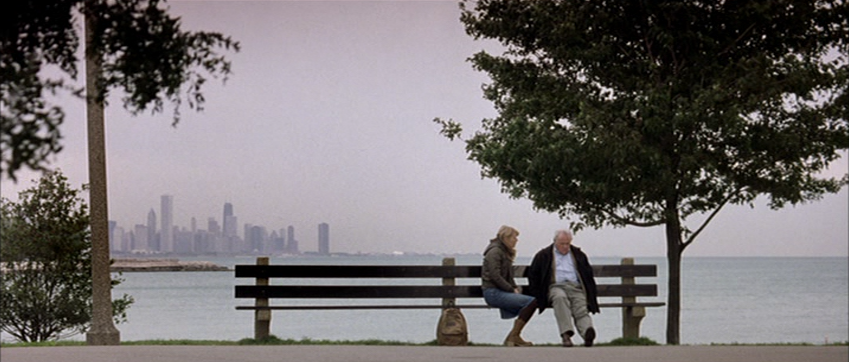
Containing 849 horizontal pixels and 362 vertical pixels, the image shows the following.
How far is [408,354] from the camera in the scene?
1428 centimetres

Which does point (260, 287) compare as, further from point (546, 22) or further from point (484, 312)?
point (484, 312)

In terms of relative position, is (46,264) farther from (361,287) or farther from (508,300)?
(508,300)

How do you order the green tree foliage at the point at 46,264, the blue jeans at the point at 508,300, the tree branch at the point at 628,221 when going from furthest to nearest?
the green tree foliage at the point at 46,264, the tree branch at the point at 628,221, the blue jeans at the point at 508,300

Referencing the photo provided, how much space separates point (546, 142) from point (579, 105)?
764mm

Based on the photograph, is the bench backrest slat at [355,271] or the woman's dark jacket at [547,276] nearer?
the woman's dark jacket at [547,276]

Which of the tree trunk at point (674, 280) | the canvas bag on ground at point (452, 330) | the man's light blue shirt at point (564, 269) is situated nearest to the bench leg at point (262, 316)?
the canvas bag on ground at point (452, 330)

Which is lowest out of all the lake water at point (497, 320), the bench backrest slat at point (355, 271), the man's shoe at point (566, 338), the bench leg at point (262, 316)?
the lake water at point (497, 320)

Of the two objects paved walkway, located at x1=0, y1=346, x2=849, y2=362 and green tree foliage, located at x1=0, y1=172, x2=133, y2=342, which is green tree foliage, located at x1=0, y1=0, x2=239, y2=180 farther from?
green tree foliage, located at x1=0, y1=172, x2=133, y2=342

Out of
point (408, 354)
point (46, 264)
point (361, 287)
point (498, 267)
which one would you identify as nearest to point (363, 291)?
point (361, 287)

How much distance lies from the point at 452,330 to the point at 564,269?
168 centimetres

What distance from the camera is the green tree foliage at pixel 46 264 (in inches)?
920

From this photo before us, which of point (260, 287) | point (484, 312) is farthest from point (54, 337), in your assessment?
point (484, 312)

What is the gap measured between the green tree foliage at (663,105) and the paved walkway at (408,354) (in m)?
3.75

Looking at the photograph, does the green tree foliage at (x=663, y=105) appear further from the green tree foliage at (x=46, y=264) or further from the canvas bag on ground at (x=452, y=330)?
the green tree foliage at (x=46, y=264)
